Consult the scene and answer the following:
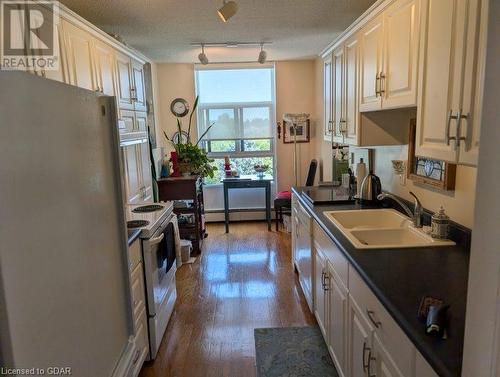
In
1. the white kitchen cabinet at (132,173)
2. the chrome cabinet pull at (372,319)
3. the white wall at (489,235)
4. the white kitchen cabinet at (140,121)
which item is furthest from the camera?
the white kitchen cabinet at (140,121)

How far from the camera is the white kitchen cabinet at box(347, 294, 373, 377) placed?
149 centimetres

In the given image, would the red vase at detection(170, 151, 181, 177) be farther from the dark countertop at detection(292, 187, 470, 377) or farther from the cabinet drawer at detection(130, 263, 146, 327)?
the dark countertop at detection(292, 187, 470, 377)

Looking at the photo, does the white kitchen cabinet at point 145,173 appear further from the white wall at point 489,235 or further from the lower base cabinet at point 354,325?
the white wall at point 489,235

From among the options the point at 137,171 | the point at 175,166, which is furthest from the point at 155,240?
the point at 175,166

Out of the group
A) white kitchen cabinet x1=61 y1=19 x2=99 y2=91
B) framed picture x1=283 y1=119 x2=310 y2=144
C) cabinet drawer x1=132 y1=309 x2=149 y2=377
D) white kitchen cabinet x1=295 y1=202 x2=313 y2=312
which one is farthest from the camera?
framed picture x1=283 y1=119 x2=310 y2=144

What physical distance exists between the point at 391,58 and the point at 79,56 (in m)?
1.83

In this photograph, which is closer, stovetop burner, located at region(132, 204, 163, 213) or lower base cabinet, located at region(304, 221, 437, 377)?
lower base cabinet, located at region(304, 221, 437, 377)

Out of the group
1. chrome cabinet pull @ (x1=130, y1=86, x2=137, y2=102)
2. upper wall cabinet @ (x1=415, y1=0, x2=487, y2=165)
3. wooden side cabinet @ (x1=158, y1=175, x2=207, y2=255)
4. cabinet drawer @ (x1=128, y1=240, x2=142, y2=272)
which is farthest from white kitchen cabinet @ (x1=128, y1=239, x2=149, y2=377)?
wooden side cabinet @ (x1=158, y1=175, x2=207, y2=255)

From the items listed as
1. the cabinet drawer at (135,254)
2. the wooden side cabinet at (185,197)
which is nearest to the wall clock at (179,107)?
the wooden side cabinet at (185,197)

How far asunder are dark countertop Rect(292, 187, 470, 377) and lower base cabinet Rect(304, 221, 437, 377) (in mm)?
53

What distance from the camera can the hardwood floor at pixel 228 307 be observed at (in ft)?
7.82

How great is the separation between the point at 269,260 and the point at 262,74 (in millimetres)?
2881

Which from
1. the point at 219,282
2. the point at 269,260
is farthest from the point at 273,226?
the point at 219,282

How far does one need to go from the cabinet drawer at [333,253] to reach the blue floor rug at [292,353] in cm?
68
